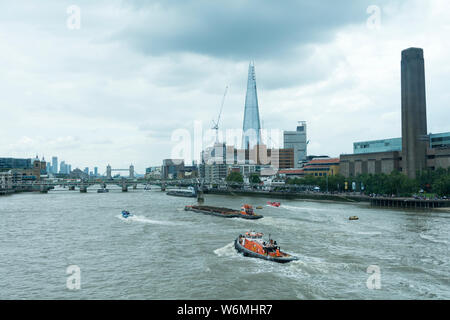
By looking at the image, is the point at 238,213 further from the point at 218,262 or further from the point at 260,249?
the point at 218,262

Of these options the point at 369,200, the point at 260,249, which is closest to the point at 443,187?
the point at 369,200

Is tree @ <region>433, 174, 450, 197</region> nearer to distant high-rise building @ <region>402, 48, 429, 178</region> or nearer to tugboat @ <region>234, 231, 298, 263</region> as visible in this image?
distant high-rise building @ <region>402, 48, 429, 178</region>

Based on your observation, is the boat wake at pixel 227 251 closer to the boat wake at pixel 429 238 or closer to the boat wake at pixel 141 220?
the boat wake at pixel 141 220

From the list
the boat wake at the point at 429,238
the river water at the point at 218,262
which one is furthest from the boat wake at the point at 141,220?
the boat wake at the point at 429,238

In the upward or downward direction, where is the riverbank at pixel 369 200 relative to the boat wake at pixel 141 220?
upward

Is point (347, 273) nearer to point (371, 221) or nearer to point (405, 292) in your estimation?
point (405, 292)

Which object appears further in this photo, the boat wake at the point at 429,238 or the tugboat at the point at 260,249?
the boat wake at the point at 429,238

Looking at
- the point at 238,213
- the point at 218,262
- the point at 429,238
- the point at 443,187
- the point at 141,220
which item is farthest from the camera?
the point at 443,187
